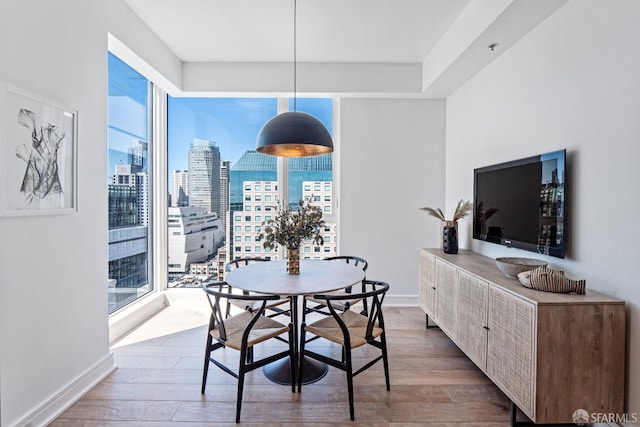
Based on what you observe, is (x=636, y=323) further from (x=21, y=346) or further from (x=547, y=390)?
(x=21, y=346)

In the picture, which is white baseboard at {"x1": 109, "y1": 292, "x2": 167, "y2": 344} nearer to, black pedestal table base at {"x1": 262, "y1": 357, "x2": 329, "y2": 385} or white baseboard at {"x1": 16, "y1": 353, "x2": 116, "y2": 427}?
white baseboard at {"x1": 16, "y1": 353, "x2": 116, "y2": 427}

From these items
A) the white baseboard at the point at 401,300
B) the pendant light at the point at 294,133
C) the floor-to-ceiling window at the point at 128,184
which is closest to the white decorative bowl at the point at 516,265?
the pendant light at the point at 294,133

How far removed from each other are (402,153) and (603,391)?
2.92 metres

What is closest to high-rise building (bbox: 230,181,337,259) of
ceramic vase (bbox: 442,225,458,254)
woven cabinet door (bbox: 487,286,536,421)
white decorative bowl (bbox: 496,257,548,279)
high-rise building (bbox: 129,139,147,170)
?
high-rise building (bbox: 129,139,147,170)

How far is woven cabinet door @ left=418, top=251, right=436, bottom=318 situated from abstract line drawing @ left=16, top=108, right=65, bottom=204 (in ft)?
9.73

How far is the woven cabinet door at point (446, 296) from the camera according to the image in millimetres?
2660

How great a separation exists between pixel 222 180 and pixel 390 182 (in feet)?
6.93

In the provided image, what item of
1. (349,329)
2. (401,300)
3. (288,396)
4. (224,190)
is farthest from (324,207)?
(288,396)

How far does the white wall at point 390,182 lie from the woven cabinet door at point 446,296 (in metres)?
1.08

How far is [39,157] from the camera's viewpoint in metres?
1.89

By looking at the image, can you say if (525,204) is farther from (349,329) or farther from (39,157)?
(39,157)

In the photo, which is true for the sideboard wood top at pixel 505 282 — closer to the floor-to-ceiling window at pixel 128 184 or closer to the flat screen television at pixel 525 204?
the flat screen television at pixel 525 204

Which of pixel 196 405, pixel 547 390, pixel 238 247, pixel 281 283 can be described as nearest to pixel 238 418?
pixel 196 405

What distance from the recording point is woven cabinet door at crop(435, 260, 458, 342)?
2660 millimetres
